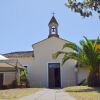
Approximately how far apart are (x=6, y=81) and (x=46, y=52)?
6.97 metres

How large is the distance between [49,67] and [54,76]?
1378mm

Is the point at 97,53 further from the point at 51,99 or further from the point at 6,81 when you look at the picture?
the point at 51,99

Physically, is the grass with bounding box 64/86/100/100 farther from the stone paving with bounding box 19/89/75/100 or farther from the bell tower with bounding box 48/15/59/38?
the bell tower with bounding box 48/15/59/38

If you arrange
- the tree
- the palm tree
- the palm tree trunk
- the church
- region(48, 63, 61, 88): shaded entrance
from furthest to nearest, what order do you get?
region(48, 63, 61, 88): shaded entrance < the church < the palm tree trunk < the palm tree < the tree

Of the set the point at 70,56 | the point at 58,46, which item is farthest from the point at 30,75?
the point at 70,56

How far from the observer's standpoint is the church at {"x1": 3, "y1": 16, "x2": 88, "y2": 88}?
46844mm

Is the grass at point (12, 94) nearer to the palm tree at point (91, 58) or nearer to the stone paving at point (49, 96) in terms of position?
the stone paving at point (49, 96)

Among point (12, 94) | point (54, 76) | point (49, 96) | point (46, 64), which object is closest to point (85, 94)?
point (49, 96)

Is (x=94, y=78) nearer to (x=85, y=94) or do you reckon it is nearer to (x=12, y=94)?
(x=85, y=94)

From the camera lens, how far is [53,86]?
4719cm

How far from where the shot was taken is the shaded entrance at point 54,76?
47281 millimetres

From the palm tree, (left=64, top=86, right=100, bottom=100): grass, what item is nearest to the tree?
(left=64, top=86, right=100, bottom=100): grass

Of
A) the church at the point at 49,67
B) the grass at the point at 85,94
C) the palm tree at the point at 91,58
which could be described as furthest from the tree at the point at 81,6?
the church at the point at 49,67

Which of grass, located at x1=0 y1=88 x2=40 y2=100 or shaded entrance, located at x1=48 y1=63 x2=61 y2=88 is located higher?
shaded entrance, located at x1=48 y1=63 x2=61 y2=88
